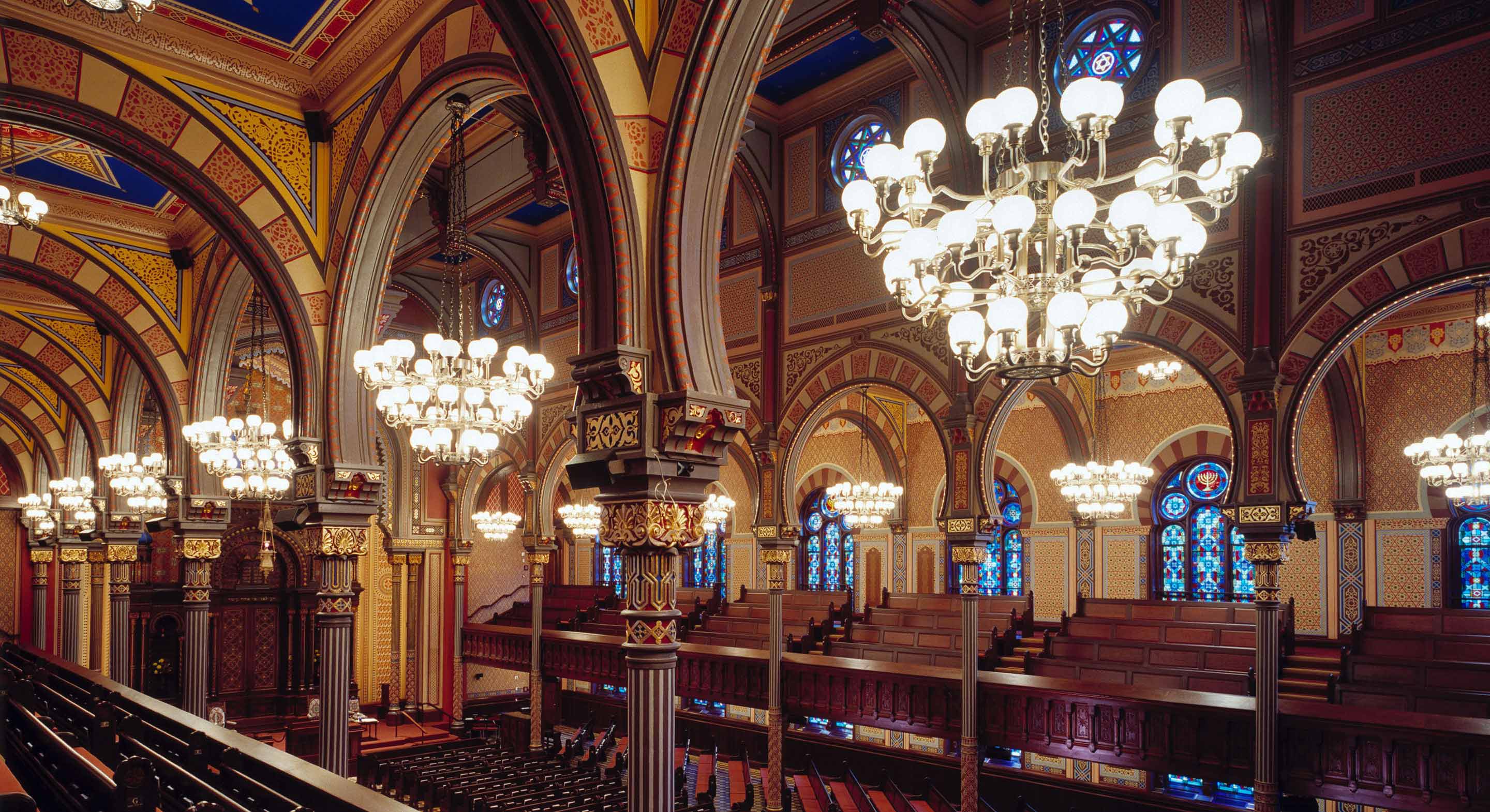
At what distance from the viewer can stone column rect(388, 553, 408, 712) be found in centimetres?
2152

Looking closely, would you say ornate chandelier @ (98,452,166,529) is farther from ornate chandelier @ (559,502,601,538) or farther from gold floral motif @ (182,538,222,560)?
ornate chandelier @ (559,502,601,538)

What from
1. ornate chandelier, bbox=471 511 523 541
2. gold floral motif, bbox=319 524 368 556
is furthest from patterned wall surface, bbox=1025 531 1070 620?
gold floral motif, bbox=319 524 368 556

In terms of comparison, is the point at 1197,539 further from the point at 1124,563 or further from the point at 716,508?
the point at 716,508

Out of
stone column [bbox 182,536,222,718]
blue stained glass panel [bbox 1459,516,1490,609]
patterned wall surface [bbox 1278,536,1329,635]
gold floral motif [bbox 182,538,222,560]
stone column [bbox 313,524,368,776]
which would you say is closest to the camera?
stone column [bbox 313,524,368,776]

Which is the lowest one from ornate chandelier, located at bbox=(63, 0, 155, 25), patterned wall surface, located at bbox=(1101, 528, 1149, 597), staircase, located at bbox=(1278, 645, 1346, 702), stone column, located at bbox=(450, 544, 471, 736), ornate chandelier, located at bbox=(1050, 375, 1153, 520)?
stone column, located at bbox=(450, 544, 471, 736)

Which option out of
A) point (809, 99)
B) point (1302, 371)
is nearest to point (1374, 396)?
point (1302, 371)

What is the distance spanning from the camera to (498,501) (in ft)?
76.9

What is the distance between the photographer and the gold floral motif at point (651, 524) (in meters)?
5.12

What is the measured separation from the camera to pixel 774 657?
13.0 m

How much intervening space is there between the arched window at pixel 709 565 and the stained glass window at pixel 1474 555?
47.1 ft

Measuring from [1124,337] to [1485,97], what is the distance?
370cm

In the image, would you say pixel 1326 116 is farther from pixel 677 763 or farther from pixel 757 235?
pixel 677 763

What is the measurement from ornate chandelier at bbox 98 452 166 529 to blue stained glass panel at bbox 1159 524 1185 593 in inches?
642

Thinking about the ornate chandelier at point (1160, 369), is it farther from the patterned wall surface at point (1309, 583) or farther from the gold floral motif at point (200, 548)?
the gold floral motif at point (200, 548)
